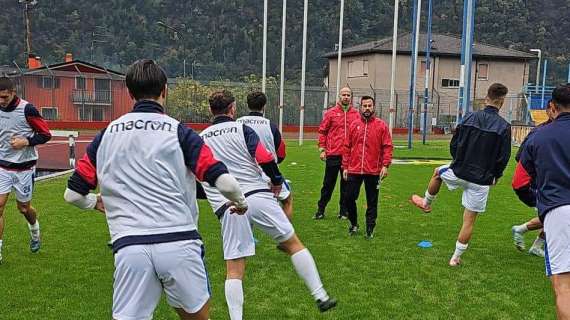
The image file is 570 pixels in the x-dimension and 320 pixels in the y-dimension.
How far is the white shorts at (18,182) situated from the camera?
23.7 feet

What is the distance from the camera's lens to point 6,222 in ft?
32.6

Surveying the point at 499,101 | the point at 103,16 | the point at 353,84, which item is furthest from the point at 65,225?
the point at 103,16

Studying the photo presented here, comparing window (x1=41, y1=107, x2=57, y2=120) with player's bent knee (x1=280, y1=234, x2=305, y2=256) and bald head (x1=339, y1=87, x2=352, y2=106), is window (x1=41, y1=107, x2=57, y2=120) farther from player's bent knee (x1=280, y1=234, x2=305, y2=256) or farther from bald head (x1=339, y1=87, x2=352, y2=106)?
player's bent knee (x1=280, y1=234, x2=305, y2=256)

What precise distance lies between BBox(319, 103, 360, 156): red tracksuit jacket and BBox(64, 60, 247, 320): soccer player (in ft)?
22.8

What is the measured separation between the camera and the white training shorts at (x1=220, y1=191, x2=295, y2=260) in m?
5.24

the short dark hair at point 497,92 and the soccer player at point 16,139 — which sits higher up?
the short dark hair at point 497,92

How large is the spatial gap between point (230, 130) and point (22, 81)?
37092 millimetres

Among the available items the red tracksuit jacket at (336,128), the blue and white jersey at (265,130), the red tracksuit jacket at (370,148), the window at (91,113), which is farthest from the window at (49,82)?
the blue and white jersey at (265,130)

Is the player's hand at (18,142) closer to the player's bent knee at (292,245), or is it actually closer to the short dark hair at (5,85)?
the short dark hair at (5,85)

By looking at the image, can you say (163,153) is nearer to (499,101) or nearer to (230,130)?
(230,130)

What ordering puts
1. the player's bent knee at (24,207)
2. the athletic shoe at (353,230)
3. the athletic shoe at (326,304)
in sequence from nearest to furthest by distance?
the athletic shoe at (326,304) < the player's bent knee at (24,207) < the athletic shoe at (353,230)

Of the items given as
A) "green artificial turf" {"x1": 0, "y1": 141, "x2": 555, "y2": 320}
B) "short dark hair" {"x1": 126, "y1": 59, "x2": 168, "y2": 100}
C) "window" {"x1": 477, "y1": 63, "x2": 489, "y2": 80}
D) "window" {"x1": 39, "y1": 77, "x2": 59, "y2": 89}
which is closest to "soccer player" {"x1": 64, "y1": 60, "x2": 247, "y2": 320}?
"short dark hair" {"x1": 126, "y1": 59, "x2": 168, "y2": 100}

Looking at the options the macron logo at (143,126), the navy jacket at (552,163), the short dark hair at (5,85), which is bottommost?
the navy jacket at (552,163)

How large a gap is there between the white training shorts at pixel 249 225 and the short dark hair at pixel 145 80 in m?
1.83
